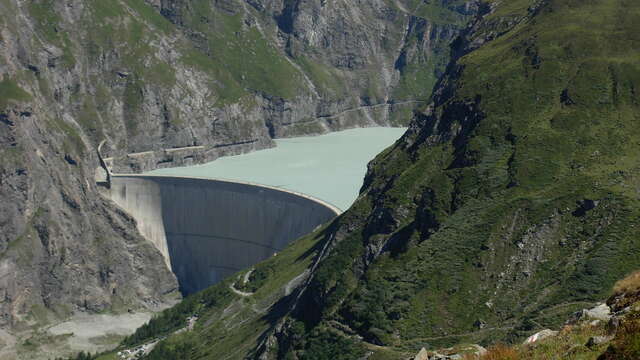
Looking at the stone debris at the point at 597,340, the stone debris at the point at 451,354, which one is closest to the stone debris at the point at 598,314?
the stone debris at the point at 597,340

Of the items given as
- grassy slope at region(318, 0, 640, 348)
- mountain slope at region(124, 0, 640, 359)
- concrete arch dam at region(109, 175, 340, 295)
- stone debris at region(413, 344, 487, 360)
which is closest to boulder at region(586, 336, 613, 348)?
stone debris at region(413, 344, 487, 360)

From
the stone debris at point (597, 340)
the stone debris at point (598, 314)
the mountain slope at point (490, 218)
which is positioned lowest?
the mountain slope at point (490, 218)

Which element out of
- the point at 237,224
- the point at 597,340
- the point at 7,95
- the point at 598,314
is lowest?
the point at 237,224

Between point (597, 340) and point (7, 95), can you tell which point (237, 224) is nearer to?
point (7, 95)

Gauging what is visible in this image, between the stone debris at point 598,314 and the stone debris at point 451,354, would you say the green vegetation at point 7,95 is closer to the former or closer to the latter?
the stone debris at point 451,354

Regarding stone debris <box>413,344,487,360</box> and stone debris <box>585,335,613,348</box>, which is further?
stone debris <box>413,344,487,360</box>

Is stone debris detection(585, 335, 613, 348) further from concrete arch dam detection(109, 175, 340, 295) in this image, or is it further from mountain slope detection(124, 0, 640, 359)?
concrete arch dam detection(109, 175, 340, 295)

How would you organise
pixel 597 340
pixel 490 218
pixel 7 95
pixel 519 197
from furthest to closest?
pixel 7 95 → pixel 519 197 → pixel 490 218 → pixel 597 340

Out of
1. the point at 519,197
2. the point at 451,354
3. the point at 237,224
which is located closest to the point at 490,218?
the point at 519,197

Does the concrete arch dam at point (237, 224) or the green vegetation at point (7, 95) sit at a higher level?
the green vegetation at point (7, 95)
